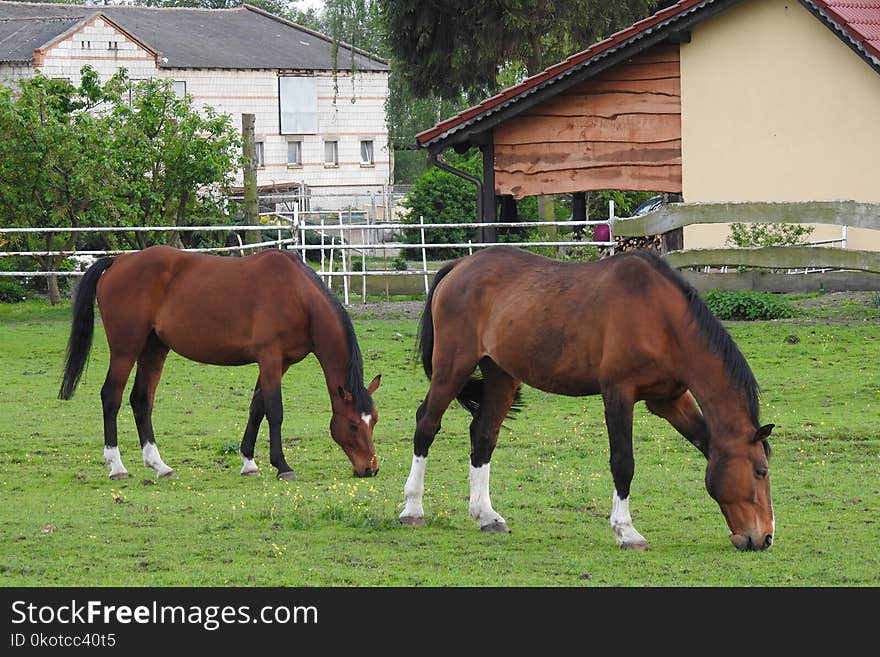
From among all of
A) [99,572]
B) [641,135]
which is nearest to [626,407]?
[99,572]

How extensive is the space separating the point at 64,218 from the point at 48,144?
1.23 metres

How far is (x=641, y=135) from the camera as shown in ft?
63.3

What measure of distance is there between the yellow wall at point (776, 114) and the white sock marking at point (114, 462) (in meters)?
11.3

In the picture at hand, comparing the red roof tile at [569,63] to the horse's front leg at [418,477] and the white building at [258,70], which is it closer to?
the horse's front leg at [418,477]

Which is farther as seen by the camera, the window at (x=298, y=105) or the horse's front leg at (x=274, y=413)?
the window at (x=298, y=105)

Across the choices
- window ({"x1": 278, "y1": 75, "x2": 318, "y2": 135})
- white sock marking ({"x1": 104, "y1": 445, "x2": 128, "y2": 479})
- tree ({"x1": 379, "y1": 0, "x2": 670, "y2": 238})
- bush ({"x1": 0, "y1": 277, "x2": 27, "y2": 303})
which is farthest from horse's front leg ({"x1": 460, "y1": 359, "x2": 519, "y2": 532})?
window ({"x1": 278, "y1": 75, "x2": 318, "y2": 135})

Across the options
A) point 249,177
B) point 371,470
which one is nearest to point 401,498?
point 371,470

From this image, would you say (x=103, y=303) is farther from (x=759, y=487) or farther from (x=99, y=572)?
(x=759, y=487)

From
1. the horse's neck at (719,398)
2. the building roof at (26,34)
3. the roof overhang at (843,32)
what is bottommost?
the horse's neck at (719,398)

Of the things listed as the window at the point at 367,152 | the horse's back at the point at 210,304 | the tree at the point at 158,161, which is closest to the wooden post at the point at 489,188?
the tree at the point at 158,161

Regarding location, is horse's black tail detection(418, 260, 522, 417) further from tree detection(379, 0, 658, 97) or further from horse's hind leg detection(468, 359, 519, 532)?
tree detection(379, 0, 658, 97)

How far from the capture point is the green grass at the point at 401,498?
671 centimetres

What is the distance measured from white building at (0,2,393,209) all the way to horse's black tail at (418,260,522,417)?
124 ft

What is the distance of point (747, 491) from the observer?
7016 mm
